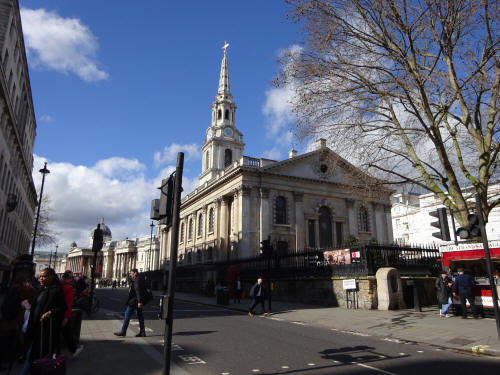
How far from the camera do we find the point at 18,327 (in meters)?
6.41

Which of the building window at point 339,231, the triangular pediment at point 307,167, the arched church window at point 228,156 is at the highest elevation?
the arched church window at point 228,156

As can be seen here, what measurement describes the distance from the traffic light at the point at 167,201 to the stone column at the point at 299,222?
32.3 metres

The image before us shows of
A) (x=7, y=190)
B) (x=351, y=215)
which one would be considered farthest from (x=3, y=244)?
(x=351, y=215)

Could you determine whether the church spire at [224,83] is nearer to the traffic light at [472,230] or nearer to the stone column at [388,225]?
the stone column at [388,225]

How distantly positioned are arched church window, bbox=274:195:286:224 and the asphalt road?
88.0 feet

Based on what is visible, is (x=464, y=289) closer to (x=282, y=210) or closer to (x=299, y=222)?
(x=299, y=222)

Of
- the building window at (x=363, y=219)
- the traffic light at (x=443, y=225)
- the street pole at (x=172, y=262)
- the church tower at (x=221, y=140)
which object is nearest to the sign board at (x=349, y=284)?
the traffic light at (x=443, y=225)

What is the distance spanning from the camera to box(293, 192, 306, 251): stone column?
3725cm

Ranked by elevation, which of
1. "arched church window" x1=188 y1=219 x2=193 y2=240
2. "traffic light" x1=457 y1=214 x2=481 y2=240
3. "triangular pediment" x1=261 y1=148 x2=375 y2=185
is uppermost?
"triangular pediment" x1=261 y1=148 x2=375 y2=185

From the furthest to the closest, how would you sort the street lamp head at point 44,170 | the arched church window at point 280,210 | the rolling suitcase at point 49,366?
the arched church window at point 280,210
the street lamp head at point 44,170
the rolling suitcase at point 49,366

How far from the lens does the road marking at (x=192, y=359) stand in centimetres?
672

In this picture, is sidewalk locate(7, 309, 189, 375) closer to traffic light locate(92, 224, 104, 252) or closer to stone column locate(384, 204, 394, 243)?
traffic light locate(92, 224, 104, 252)

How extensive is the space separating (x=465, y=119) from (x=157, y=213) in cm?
1209

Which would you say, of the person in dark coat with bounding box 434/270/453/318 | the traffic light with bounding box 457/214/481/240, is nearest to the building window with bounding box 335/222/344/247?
the person in dark coat with bounding box 434/270/453/318
